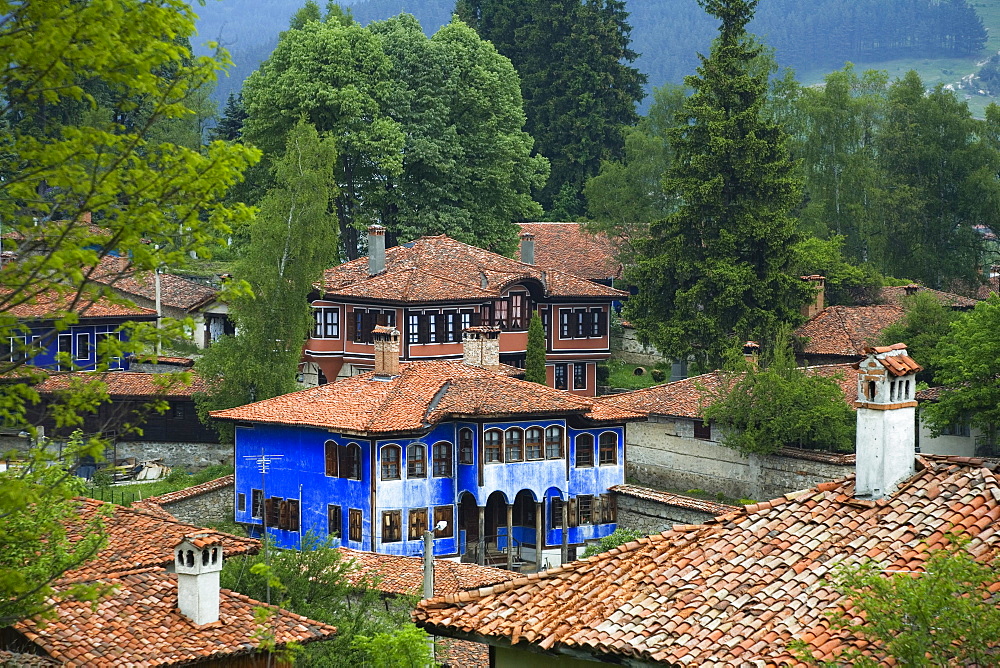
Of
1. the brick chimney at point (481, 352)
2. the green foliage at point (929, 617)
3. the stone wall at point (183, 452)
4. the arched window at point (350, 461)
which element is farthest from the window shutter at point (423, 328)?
the green foliage at point (929, 617)

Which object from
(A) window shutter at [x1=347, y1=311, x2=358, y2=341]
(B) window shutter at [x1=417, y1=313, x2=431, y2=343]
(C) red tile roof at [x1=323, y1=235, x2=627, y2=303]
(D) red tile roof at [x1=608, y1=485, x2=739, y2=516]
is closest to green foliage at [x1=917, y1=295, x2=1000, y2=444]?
(D) red tile roof at [x1=608, y1=485, x2=739, y2=516]

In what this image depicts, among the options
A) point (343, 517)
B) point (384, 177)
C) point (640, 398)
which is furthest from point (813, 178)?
point (343, 517)

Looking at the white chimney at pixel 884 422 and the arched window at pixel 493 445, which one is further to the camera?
the arched window at pixel 493 445

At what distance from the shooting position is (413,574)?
29.8 m

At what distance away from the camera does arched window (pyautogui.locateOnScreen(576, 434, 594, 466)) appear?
3897cm

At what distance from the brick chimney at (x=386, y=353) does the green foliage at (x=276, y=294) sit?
3.67 metres

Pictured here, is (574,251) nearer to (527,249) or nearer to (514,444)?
(527,249)

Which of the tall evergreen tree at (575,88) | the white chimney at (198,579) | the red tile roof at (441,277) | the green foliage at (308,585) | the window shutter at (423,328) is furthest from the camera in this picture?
the tall evergreen tree at (575,88)

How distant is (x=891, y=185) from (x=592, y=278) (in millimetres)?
12788

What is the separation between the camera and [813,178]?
6347 cm

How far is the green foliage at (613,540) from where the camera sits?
113 ft

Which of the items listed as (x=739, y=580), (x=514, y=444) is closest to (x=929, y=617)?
(x=739, y=580)

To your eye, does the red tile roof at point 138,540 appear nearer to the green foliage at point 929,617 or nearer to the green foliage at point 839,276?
the green foliage at point 929,617

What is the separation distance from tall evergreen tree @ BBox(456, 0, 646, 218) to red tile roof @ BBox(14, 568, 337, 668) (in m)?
51.0
